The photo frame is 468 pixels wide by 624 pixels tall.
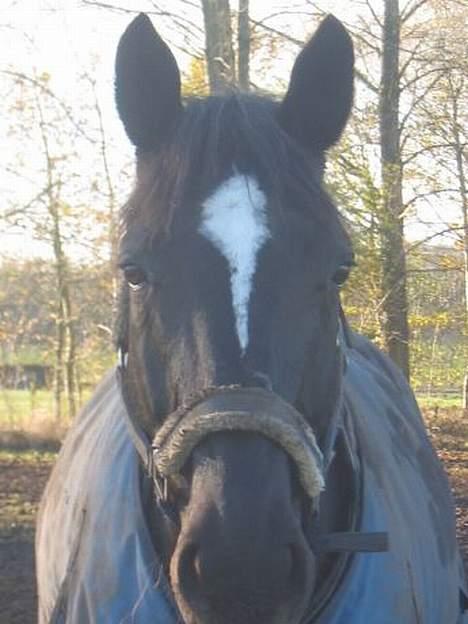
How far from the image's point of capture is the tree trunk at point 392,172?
1209 centimetres

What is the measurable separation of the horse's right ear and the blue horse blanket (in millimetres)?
834

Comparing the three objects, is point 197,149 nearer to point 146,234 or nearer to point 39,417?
point 146,234

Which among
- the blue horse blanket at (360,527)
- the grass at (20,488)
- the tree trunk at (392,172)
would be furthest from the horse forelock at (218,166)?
the tree trunk at (392,172)

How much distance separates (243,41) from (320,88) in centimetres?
943

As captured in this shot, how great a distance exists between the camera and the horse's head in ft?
5.42

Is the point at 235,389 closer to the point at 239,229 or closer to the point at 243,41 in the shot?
the point at 239,229

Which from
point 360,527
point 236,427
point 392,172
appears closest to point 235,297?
point 236,427

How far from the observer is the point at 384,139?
12.6 meters

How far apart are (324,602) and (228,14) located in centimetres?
1022

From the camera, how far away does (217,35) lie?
11469mm

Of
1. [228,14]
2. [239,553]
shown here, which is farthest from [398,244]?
[239,553]

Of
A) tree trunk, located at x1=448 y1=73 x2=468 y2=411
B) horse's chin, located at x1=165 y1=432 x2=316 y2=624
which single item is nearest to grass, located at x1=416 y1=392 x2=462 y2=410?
tree trunk, located at x1=448 y1=73 x2=468 y2=411

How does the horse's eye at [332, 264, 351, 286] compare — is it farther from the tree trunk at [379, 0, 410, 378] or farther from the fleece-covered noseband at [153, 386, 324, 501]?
the tree trunk at [379, 0, 410, 378]

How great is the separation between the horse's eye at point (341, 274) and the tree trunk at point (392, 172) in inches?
398
